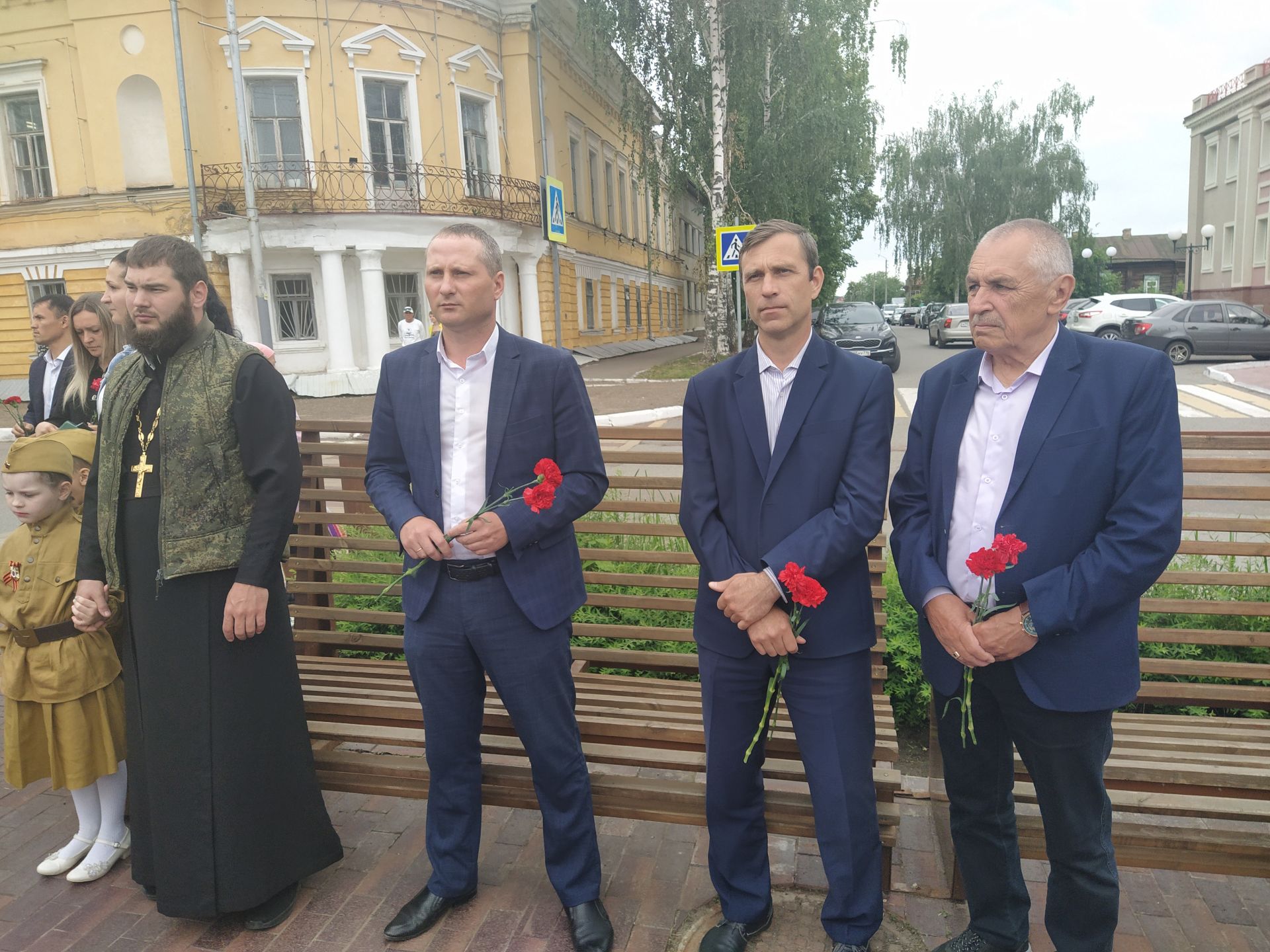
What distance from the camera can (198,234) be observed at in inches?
786

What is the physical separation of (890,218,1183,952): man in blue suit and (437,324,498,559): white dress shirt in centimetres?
131

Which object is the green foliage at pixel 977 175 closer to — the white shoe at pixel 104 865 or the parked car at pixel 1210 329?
the parked car at pixel 1210 329

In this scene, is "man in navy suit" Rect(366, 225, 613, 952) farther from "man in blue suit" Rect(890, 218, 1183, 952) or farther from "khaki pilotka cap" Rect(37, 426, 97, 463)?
"khaki pilotka cap" Rect(37, 426, 97, 463)

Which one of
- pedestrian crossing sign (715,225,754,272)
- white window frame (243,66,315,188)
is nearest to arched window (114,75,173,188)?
white window frame (243,66,315,188)

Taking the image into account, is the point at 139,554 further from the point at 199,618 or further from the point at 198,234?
the point at 198,234

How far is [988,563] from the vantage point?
2070 mm

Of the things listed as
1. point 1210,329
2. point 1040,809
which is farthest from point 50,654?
point 1210,329

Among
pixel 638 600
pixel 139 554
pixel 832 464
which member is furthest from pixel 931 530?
pixel 139 554

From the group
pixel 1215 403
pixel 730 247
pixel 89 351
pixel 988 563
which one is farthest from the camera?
pixel 1215 403

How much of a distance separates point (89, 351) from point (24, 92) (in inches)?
871

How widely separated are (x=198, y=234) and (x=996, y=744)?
70.4 feet

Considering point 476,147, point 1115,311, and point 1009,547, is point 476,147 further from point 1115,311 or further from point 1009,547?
point 1009,547

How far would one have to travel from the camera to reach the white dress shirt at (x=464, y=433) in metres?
2.73

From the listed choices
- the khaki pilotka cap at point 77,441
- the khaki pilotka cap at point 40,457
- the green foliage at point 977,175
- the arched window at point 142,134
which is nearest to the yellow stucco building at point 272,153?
the arched window at point 142,134
